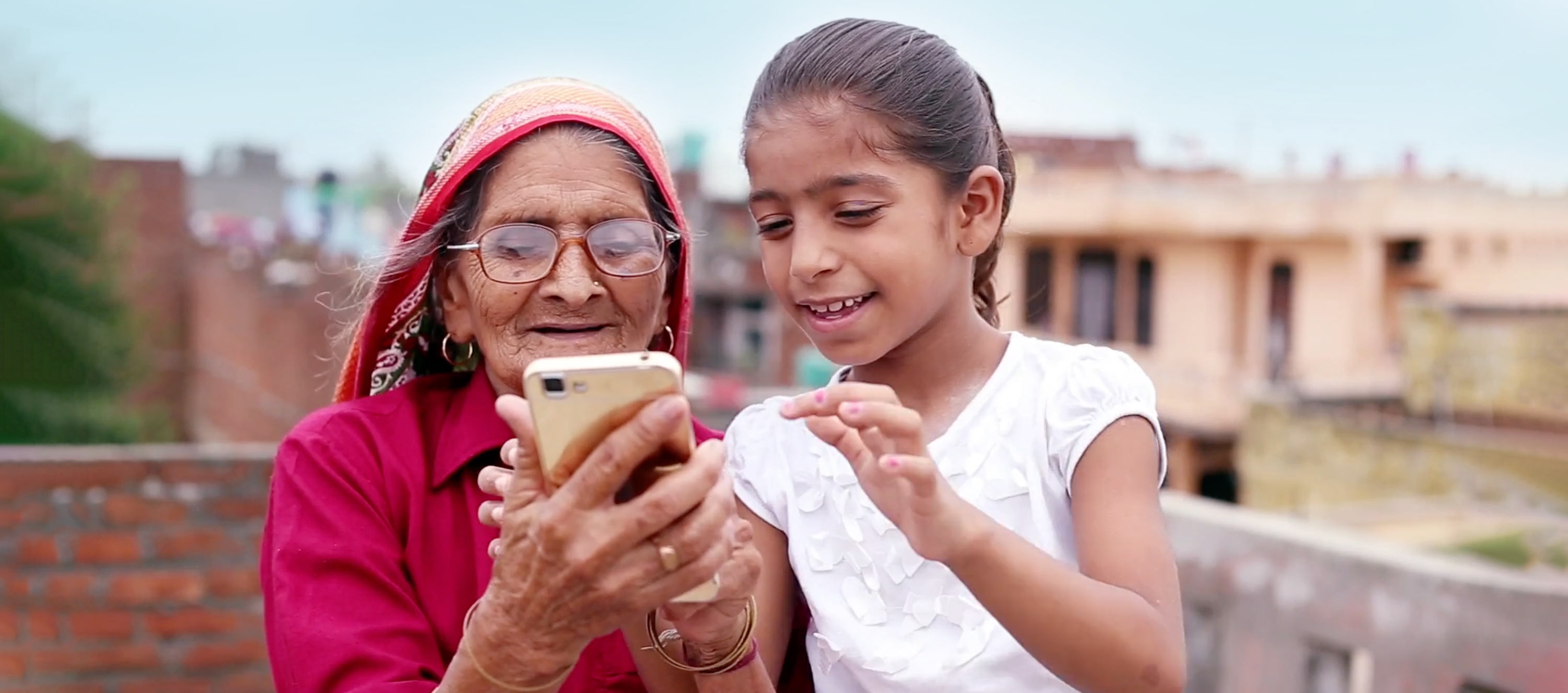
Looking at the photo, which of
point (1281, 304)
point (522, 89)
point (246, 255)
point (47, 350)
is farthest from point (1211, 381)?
point (522, 89)

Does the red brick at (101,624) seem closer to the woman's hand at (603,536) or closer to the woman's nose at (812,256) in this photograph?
the woman's hand at (603,536)

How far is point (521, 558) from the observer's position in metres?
1.62

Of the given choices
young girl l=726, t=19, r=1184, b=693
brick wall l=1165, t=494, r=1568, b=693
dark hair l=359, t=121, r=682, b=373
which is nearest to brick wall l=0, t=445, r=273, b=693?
dark hair l=359, t=121, r=682, b=373

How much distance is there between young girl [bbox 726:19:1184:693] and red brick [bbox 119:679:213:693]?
3.38 meters

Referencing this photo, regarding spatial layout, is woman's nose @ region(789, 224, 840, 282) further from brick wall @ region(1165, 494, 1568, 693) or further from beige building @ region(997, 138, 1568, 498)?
beige building @ region(997, 138, 1568, 498)

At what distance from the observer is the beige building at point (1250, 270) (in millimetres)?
27422

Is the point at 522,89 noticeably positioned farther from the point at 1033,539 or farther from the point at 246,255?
the point at 246,255

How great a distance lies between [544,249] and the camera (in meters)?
2.17

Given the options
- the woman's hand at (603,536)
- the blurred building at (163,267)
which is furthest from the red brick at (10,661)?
the blurred building at (163,267)

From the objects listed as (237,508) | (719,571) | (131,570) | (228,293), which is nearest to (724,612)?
(719,571)

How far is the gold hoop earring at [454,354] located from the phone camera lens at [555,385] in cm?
94

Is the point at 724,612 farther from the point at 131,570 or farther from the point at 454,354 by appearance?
the point at 131,570

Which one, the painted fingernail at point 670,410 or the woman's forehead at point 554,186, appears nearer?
the painted fingernail at point 670,410

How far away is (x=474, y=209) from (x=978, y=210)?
81 centimetres
